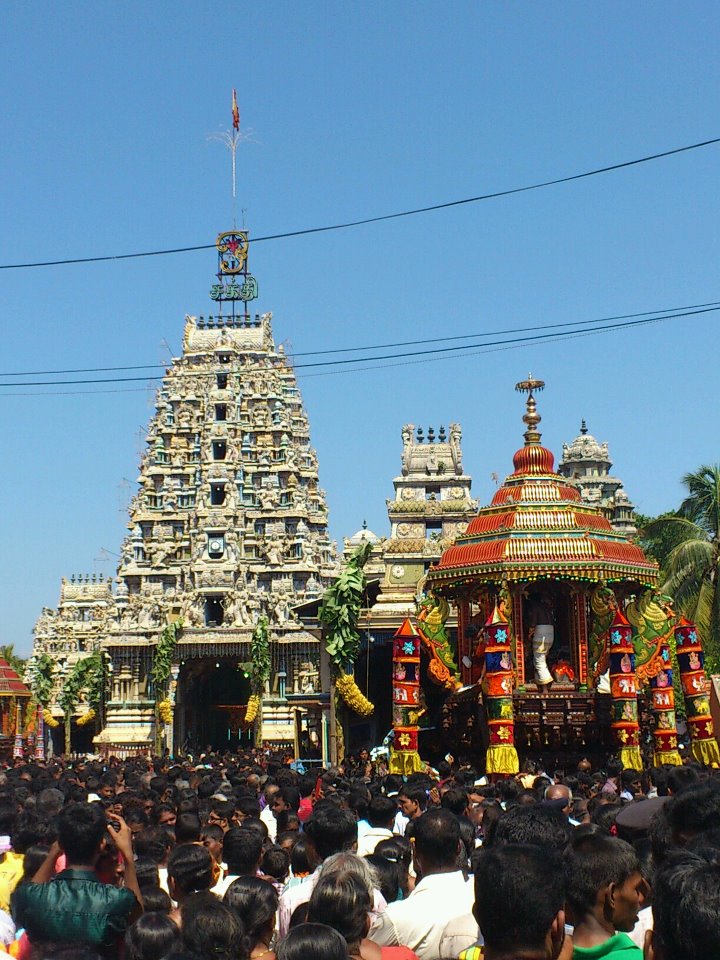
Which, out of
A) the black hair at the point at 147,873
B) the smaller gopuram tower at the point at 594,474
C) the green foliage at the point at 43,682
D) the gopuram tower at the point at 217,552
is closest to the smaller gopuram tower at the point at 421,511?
the gopuram tower at the point at 217,552

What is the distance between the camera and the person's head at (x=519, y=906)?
486cm

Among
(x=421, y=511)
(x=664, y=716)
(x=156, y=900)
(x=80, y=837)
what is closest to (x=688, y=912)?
(x=80, y=837)

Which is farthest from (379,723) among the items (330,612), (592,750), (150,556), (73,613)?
(73,613)

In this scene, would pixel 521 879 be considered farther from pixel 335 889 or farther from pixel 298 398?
pixel 298 398

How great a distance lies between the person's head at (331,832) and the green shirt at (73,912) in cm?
183

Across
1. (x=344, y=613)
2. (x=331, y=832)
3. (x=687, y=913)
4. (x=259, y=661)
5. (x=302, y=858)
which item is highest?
(x=344, y=613)

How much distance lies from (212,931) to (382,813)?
5.49 m

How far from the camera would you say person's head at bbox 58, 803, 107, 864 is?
674cm

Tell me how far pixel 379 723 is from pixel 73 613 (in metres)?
57.2

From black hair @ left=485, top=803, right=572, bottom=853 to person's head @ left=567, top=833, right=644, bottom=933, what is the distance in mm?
1111

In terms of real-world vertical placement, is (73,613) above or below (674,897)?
above

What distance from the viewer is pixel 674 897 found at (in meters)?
4.21

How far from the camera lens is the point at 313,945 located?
5051mm

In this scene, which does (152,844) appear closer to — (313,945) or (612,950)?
(313,945)
